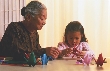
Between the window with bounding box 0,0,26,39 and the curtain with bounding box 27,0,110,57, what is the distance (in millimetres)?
438

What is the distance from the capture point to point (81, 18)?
3.01m

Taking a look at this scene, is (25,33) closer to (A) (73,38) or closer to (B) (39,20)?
(B) (39,20)

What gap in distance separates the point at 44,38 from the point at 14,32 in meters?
1.23

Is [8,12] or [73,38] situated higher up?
[8,12]

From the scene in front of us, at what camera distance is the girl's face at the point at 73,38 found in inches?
87.7

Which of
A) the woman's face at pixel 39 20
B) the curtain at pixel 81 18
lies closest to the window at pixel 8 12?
the curtain at pixel 81 18

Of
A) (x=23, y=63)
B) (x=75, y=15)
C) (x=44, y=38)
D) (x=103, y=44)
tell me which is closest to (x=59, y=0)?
(x=75, y=15)

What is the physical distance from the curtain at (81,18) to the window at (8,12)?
438 mm

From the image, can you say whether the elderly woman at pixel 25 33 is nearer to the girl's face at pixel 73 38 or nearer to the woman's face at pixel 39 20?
the woman's face at pixel 39 20

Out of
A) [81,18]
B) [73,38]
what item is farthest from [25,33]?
[81,18]

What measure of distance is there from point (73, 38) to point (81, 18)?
819 millimetres

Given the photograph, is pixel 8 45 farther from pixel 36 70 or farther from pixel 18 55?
pixel 36 70

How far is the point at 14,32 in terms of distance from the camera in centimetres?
182

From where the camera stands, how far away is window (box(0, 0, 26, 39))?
2.42 m
